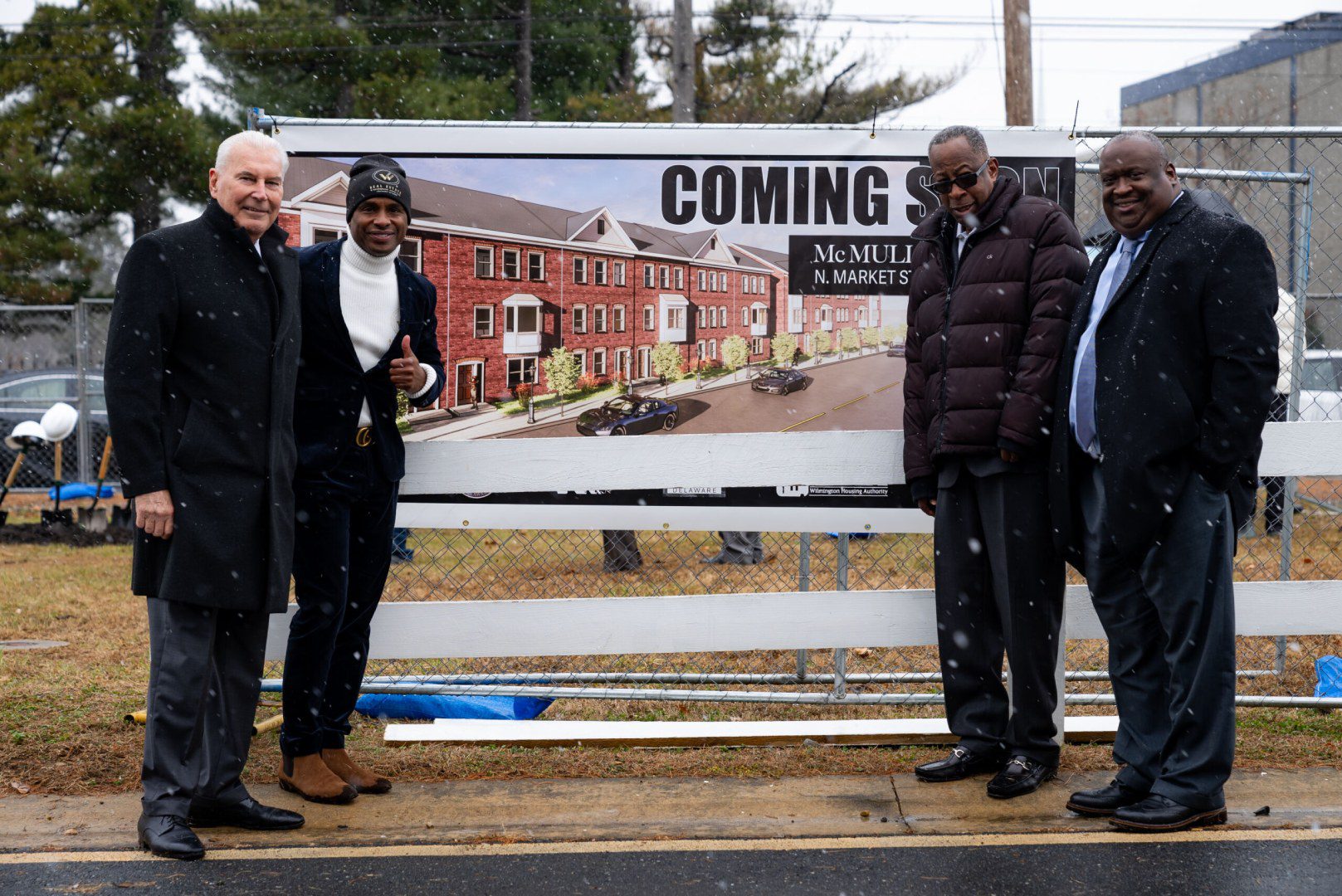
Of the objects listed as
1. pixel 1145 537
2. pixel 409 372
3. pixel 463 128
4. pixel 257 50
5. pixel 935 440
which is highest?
pixel 257 50

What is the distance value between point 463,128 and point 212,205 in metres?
1.53

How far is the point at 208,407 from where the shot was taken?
3.77 meters

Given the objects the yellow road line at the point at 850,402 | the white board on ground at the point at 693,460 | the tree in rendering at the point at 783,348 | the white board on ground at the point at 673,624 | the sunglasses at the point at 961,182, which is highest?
the sunglasses at the point at 961,182

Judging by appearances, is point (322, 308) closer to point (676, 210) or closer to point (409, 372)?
point (409, 372)

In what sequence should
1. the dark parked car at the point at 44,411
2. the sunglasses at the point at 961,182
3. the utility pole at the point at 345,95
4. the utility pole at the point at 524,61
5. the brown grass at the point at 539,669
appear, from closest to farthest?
1. the sunglasses at the point at 961,182
2. the brown grass at the point at 539,669
3. the dark parked car at the point at 44,411
4. the utility pole at the point at 345,95
5. the utility pole at the point at 524,61

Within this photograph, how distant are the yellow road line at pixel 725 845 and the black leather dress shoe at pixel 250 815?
16cm

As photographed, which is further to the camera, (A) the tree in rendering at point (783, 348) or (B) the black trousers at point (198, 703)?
(A) the tree in rendering at point (783, 348)

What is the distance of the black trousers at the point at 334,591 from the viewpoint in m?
4.07

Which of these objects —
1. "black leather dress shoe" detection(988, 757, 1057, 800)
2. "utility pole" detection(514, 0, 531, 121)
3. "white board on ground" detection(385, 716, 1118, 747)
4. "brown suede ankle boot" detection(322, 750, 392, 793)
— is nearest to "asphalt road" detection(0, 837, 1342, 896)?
"black leather dress shoe" detection(988, 757, 1057, 800)

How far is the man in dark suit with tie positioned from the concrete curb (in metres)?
0.28

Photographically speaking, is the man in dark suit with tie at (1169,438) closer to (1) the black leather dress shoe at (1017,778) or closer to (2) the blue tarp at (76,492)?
(1) the black leather dress shoe at (1017,778)

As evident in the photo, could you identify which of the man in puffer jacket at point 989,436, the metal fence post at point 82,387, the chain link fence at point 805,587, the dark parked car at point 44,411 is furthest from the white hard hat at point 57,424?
A: the man in puffer jacket at point 989,436

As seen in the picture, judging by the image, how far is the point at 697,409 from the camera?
548 centimetres

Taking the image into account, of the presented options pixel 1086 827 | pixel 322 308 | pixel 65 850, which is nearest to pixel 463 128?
pixel 322 308
